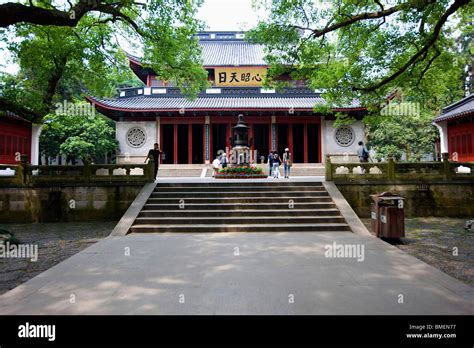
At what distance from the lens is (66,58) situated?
9.53m

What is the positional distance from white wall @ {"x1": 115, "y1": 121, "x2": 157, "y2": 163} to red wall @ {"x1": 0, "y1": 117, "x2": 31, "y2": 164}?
17.4 ft

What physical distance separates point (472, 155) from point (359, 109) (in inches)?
259

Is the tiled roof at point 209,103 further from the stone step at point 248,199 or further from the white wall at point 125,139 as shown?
the stone step at point 248,199

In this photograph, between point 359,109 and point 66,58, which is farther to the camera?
point 359,109

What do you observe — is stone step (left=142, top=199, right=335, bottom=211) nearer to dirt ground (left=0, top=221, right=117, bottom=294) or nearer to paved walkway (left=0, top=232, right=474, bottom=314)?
dirt ground (left=0, top=221, right=117, bottom=294)

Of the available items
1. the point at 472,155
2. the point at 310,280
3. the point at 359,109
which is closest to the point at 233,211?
the point at 310,280

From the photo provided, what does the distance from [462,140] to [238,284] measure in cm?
1941

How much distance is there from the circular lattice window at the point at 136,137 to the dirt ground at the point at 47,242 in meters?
12.0

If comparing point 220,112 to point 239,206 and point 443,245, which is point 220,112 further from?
point 443,245

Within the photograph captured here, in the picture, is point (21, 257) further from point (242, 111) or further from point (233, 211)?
point (242, 111)

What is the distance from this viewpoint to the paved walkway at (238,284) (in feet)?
11.0

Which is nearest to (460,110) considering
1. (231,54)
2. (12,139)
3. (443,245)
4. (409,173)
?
(409,173)

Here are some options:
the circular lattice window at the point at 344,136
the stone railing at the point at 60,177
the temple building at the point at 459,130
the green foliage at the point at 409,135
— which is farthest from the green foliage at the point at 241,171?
the green foliage at the point at 409,135

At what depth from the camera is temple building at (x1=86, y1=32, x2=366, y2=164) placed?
20250 millimetres
